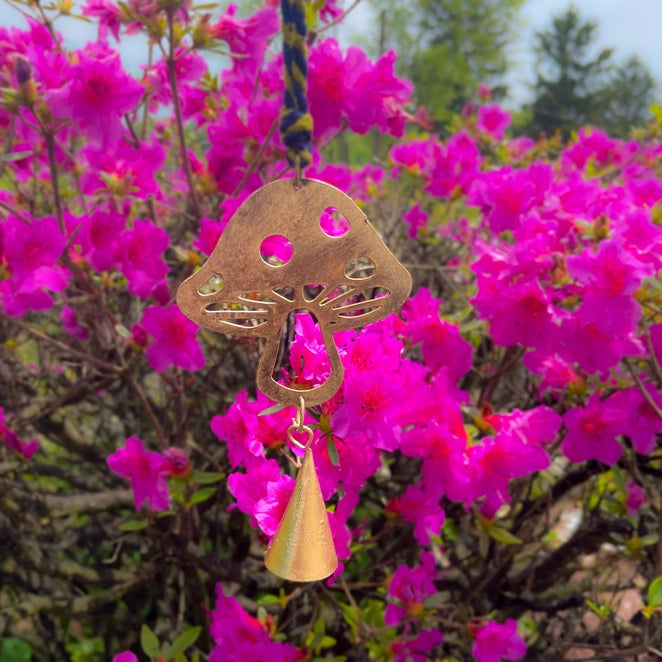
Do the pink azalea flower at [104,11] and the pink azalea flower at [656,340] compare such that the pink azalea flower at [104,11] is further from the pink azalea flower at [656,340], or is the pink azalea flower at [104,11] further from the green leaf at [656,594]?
the green leaf at [656,594]

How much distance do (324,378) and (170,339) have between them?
532mm

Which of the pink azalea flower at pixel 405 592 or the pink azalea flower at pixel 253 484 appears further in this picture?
the pink azalea flower at pixel 405 592

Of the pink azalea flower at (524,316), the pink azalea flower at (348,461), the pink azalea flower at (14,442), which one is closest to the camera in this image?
the pink azalea flower at (348,461)

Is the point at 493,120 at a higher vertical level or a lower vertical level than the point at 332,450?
higher

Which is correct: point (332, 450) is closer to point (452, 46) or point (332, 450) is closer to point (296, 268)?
point (296, 268)

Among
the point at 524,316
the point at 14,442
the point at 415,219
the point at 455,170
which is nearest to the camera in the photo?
the point at 524,316

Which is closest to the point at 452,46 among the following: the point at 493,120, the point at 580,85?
the point at 580,85

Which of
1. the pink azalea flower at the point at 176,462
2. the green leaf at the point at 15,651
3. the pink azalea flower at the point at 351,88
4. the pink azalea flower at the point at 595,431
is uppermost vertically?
the pink azalea flower at the point at 351,88

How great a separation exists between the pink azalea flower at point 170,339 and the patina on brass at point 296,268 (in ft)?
1.66

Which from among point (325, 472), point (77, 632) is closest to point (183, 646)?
point (325, 472)

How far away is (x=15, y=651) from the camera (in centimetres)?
184

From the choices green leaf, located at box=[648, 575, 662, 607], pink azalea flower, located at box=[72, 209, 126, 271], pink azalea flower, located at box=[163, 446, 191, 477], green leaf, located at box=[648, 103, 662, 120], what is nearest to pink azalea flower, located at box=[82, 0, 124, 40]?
pink azalea flower, located at box=[72, 209, 126, 271]

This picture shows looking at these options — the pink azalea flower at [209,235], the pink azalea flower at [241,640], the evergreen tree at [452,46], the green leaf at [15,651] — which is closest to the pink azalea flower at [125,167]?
the pink azalea flower at [209,235]

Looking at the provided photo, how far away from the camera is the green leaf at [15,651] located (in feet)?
5.97
